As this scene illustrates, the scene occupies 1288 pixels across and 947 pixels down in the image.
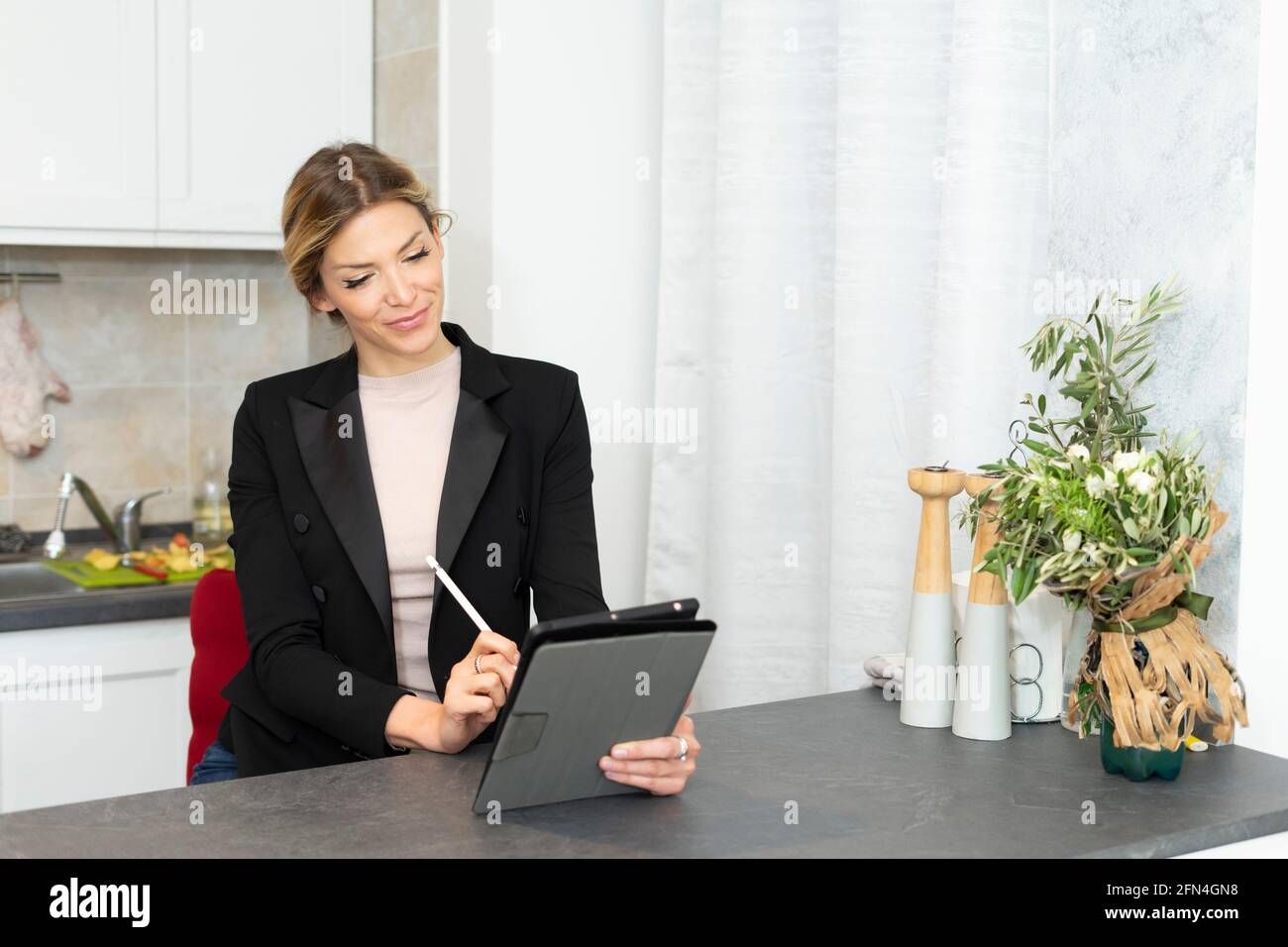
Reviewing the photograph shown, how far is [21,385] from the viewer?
9.81 ft

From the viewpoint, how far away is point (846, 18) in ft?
6.81

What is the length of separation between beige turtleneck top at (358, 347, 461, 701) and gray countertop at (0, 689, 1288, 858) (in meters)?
0.32

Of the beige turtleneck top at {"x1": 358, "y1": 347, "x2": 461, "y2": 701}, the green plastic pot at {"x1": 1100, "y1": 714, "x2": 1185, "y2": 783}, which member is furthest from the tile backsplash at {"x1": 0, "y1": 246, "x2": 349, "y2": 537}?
the green plastic pot at {"x1": 1100, "y1": 714, "x2": 1185, "y2": 783}

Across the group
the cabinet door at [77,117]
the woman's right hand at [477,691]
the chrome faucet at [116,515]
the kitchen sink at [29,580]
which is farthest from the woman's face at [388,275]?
the chrome faucet at [116,515]

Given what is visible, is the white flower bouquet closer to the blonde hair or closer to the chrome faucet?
the blonde hair

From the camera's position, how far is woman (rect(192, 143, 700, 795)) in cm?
170

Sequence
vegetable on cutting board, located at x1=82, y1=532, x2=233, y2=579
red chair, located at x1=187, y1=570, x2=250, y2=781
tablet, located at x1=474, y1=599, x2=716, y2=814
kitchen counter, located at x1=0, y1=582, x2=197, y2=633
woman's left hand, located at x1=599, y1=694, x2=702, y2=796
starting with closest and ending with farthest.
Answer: tablet, located at x1=474, y1=599, x2=716, y2=814 → woman's left hand, located at x1=599, y1=694, x2=702, y2=796 → red chair, located at x1=187, y1=570, x2=250, y2=781 → kitchen counter, located at x1=0, y1=582, x2=197, y2=633 → vegetable on cutting board, located at x1=82, y1=532, x2=233, y2=579

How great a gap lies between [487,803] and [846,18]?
1.33 m

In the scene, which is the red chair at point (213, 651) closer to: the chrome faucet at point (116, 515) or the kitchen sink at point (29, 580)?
the kitchen sink at point (29, 580)

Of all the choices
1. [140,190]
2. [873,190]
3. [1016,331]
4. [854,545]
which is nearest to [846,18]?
[873,190]

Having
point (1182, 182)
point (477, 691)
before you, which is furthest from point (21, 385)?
point (1182, 182)

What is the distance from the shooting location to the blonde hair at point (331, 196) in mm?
1717

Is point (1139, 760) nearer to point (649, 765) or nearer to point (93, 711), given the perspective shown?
point (649, 765)
